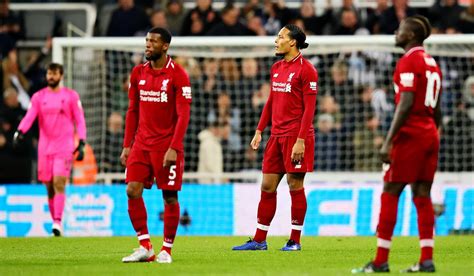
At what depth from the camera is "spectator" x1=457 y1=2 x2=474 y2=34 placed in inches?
813

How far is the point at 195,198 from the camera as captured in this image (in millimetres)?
18141

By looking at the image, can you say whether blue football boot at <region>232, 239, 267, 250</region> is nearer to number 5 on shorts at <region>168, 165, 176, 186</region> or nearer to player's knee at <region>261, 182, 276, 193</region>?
player's knee at <region>261, 182, 276, 193</region>

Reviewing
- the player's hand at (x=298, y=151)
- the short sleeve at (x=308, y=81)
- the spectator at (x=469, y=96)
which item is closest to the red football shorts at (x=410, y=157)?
the player's hand at (x=298, y=151)

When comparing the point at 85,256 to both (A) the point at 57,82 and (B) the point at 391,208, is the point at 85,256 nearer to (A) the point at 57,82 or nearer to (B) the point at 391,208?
(B) the point at 391,208

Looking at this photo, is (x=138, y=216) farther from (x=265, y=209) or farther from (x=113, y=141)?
(x=113, y=141)

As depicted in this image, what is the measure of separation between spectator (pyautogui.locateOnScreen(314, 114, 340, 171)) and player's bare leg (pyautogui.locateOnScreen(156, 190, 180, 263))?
8818 mm

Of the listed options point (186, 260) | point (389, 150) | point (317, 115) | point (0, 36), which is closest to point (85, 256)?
point (186, 260)

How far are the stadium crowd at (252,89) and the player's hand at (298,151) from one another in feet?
23.7

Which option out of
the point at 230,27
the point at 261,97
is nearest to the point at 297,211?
the point at 261,97

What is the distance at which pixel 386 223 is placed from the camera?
915 centimetres

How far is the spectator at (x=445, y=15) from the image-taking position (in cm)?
2098

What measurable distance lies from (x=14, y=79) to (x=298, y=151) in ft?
33.3

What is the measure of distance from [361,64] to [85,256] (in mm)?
9537

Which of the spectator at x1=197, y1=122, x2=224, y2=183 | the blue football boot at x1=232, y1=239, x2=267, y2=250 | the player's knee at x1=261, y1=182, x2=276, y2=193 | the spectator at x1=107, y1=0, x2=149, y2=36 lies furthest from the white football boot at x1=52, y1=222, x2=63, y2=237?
the spectator at x1=107, y1=0, x2=149, y2=36
